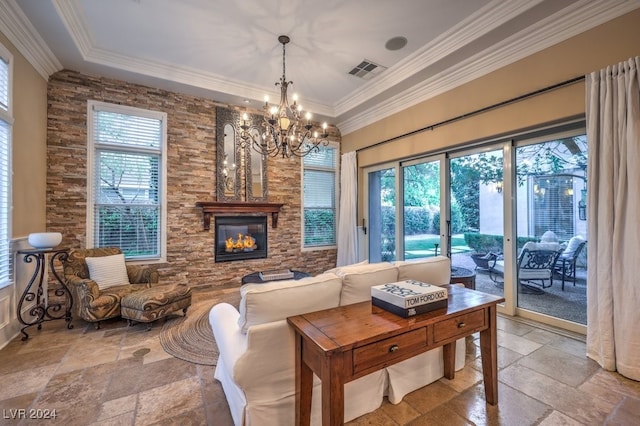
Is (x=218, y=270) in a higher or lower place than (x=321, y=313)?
lower

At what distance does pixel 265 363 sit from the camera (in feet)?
4.82

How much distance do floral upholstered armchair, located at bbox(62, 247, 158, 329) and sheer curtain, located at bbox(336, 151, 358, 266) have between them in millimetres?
3413

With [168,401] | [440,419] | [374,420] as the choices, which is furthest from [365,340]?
[168,401]

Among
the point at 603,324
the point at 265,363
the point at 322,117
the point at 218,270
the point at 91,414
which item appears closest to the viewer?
the point at 265,363

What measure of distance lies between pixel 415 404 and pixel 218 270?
12.6 feet

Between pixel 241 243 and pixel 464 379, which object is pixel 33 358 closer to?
pixel 241 243

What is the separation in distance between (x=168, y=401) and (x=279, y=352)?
1.09 metres

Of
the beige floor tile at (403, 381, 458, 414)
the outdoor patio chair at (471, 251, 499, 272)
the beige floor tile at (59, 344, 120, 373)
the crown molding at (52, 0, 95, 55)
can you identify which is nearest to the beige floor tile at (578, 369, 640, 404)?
the beige floor tile at (403, 381, 458, 414)

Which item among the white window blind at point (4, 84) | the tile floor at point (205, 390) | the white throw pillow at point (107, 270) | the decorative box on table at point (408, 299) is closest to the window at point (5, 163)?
the white window blind at point (4, 84)

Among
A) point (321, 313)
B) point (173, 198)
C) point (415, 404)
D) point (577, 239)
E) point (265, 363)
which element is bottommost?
point (415, 404)

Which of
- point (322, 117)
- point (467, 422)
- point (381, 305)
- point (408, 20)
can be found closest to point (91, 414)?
point (381, 305)

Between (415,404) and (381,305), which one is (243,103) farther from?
(415,404)

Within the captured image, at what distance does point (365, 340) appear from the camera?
1.28m

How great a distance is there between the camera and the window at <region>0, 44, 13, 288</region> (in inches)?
107
